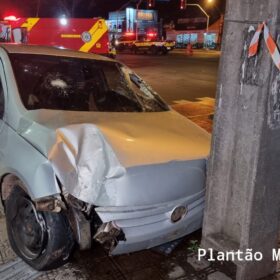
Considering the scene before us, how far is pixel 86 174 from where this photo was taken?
2879 millimetres

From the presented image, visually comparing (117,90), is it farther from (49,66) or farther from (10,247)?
(10,247)

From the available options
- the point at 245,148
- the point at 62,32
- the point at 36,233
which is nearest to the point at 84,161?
the point at 36,233

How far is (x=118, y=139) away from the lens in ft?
10.3

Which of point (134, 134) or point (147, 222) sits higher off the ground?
point (134, 134)

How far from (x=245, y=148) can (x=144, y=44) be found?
106 feet

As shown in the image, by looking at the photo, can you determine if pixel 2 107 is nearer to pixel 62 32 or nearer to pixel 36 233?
pixel 36 233

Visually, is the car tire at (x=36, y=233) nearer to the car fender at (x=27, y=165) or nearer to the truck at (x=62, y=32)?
the car fender at (x=27, y=165)

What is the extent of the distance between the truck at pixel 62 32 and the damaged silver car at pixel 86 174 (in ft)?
19.8

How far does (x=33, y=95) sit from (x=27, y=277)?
5.22 ft

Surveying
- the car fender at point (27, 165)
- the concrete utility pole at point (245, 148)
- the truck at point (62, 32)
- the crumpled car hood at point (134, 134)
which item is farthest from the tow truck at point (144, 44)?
the concrete utility pole at point (245, 148)

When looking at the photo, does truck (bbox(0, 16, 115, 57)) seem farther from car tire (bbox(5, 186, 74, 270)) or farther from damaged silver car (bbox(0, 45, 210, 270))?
car tire (bbox(5, 186, 74, 270))

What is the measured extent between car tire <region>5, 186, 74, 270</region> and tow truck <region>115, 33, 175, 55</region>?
1226 inches

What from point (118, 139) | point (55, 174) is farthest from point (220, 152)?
point (55, 174)

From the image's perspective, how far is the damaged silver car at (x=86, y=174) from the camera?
291 cm
